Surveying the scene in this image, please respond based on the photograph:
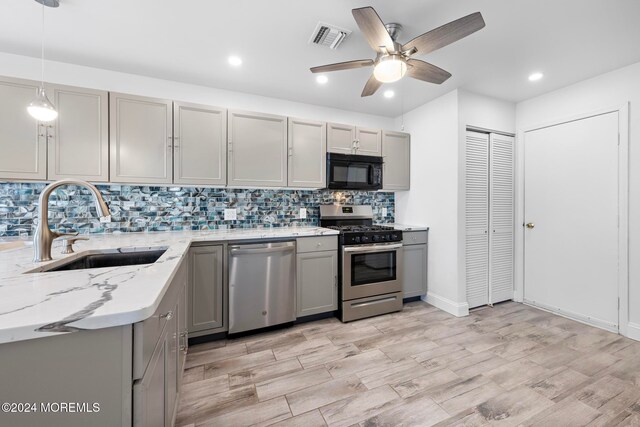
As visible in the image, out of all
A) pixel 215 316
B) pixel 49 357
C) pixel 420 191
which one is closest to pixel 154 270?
pixel 49 357

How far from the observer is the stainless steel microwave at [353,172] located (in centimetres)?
303

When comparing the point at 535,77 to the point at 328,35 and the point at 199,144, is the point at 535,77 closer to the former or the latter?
the point at 328,35

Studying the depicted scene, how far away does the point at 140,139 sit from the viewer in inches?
91.5

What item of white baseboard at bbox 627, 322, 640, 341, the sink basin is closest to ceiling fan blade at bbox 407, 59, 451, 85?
the sink basin

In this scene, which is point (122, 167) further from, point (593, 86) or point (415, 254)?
point (593, 86)

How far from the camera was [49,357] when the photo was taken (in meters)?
0.64

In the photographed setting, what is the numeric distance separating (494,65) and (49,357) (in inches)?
132

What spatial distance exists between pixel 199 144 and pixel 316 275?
68.7 inches

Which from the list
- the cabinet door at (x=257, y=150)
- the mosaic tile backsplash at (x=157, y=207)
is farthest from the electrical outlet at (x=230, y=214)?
the cabinet door at (x=257, y=150)

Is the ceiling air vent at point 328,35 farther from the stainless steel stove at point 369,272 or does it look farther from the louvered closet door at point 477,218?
the louvered closet door at point 477,218

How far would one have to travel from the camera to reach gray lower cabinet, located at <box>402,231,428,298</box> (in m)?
3.15

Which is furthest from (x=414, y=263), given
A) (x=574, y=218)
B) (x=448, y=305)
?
(x=574, y=218)

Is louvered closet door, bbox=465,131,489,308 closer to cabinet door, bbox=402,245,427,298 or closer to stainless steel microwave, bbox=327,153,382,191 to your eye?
cabinet door, bbox=402,245,427,298

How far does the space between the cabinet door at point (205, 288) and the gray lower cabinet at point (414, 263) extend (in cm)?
208
